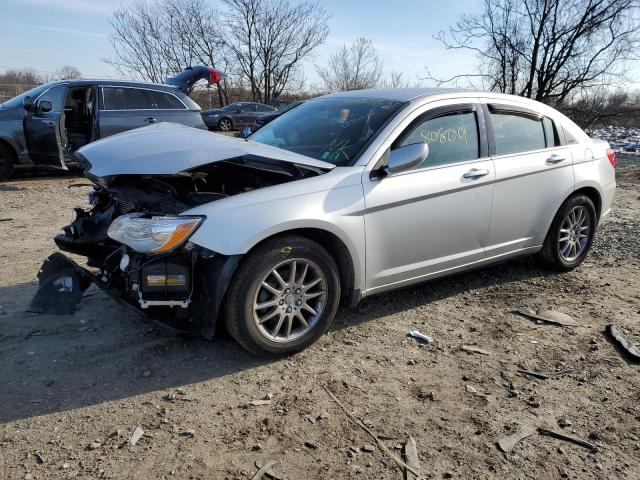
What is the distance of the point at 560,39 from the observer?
14.8 m

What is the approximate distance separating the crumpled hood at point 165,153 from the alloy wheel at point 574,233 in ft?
8.80

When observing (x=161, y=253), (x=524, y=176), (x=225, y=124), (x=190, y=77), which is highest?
(x=225, y=124)

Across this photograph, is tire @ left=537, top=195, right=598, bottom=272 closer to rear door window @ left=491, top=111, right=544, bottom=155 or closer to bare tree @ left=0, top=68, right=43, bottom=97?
rear door window @ left=491, top=111, right=544, bottom=155

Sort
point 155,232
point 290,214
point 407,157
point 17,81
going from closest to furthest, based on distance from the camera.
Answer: point 155,232 → point 290,214 → point 407,157 → point 17,81

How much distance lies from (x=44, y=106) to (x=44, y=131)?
0.43 meters

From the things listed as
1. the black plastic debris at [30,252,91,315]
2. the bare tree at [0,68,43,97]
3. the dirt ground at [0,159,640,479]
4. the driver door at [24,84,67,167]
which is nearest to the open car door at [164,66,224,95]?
the driver door at [24,84,67,167]

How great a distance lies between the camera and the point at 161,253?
306 centimetres

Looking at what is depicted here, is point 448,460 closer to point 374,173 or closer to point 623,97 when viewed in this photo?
point 374,173

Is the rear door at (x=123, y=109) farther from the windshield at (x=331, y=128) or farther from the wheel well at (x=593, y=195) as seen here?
the wheel well at (x=593, y=195)

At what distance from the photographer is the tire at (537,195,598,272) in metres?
4.84

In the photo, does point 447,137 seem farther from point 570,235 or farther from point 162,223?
point 162,223

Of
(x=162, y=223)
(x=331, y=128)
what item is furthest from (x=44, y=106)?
(x=162, y=223)

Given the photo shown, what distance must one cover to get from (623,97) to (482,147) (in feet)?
44.6

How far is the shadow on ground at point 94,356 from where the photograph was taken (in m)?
2.93
